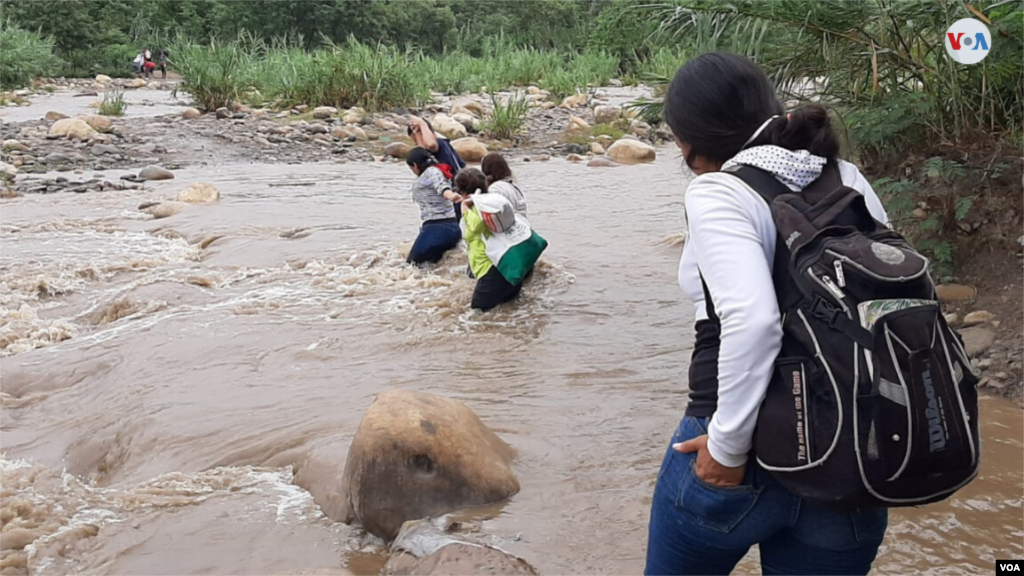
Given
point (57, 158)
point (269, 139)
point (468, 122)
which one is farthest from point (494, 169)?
point (468, 122)

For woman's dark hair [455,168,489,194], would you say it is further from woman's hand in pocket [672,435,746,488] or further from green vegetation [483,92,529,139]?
green vegetation [483,92,529,139]

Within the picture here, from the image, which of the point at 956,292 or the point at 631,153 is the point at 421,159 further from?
the point at 631,153

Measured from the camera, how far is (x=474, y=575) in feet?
8.98

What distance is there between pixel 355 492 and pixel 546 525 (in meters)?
0.70

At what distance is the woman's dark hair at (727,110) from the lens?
1.84 metres

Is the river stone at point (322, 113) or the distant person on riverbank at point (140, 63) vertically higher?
the river stone at point (322, 113)

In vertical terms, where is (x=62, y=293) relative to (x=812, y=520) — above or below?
below

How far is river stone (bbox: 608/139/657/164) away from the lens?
15.0 m

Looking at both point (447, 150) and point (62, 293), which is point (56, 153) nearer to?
point (62, 293)

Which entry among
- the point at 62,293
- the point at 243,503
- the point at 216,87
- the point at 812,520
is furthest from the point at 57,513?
the point at 216,87

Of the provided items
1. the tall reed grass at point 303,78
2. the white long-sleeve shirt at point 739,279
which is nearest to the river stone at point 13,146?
the tall reed grass at point 303,78

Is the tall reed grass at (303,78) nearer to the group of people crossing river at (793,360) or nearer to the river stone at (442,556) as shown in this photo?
the river stone at (442,556)

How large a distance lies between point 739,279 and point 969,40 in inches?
153

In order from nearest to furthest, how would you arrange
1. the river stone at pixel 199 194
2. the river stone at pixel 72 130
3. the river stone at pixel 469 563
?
the river stone at pixel 469 563, the river stone at pixel 199 194, the river stone at pixel 72 130
